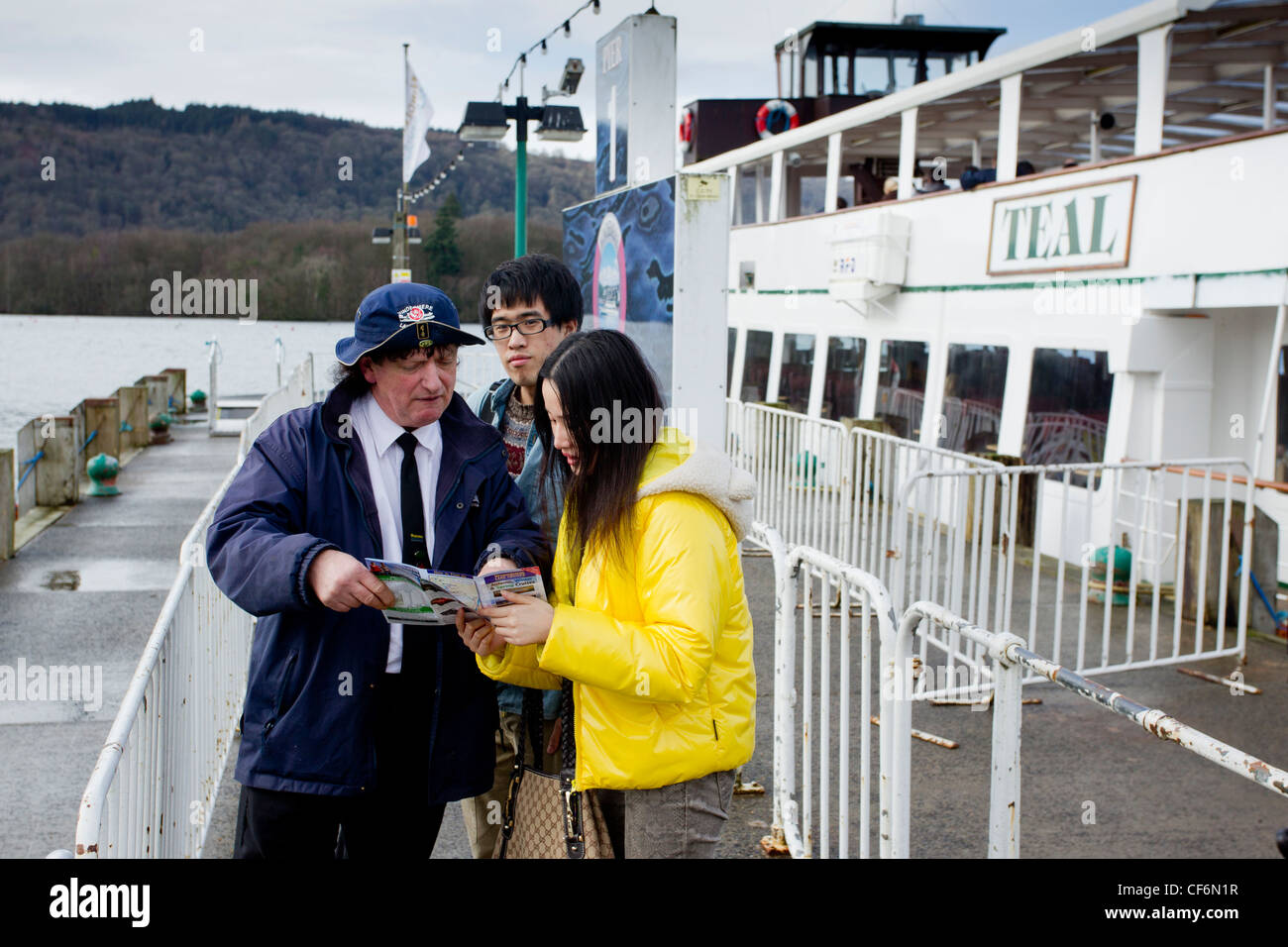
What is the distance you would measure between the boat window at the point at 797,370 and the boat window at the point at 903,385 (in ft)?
6.65

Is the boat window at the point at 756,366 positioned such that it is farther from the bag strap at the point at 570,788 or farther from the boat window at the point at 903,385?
the bag strap at the point at 570,788

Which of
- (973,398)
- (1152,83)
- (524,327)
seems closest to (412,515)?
(524,327)

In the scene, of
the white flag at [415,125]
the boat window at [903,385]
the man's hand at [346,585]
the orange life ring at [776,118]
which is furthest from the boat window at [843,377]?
the man's hand at [346,585]

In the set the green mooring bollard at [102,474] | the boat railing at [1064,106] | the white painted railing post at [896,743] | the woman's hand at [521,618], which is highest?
the boat railing at [1064,106]

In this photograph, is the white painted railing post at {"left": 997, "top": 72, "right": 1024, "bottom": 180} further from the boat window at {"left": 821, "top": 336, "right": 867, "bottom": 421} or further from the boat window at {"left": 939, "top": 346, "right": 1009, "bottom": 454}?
the boat window at {"left": 821, "top": 336, "right": 867, "bottom": 421}

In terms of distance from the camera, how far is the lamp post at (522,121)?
13.8m

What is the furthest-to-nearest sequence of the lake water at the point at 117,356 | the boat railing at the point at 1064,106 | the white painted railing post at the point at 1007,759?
the lake water at the point at 117,356 → the boat railing at the point at 1064,106 → the white painted railing post at the point at 1007,759

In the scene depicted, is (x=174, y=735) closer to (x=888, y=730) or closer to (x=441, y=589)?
(x=441, y=589)

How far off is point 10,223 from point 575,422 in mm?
46684

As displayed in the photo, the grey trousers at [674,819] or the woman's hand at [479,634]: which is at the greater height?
the woman's hand at [479,634]

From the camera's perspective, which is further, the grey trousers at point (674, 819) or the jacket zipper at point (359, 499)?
the jacket zipper at point (359, 499)

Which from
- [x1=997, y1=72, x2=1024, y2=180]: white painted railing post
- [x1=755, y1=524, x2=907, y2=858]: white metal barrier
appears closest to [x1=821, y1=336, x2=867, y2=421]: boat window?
[x1=997, y1=72, x2=1024, y2=180]: white painted railing post

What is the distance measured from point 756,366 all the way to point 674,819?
616 inches
